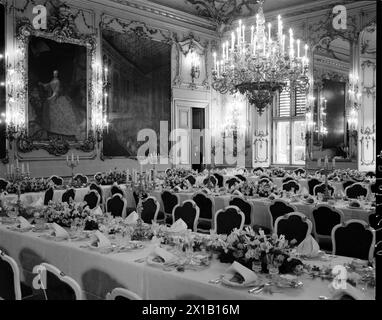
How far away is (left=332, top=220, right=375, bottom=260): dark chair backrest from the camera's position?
4020 millimetres

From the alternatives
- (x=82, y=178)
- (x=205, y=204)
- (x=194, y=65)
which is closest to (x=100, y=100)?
(x=82, y=178)

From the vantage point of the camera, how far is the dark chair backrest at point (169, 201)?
7109 millimetres

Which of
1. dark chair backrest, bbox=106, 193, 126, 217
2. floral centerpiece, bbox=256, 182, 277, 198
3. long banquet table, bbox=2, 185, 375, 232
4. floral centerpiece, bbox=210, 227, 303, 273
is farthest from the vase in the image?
floral centerpiece, bbox=256, 182, 277, 198

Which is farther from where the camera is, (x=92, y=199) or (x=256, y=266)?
(x=92, y=199)

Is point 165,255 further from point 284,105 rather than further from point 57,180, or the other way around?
point 284,105

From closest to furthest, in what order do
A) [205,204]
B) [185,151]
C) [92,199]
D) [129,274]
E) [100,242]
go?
[129,274] → [100,242] → [205,204] → [92,199] → [185,151]

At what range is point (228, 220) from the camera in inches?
198

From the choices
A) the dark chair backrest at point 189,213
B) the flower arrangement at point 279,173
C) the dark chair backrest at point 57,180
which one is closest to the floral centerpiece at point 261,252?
the dark chair backrest at point 189,213

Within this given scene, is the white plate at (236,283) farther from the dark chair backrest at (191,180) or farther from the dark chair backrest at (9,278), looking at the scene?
the dark chair backrest at (191,180)

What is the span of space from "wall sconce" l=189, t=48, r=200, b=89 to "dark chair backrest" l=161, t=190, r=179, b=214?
7.12 m

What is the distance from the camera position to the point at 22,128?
9.57 m

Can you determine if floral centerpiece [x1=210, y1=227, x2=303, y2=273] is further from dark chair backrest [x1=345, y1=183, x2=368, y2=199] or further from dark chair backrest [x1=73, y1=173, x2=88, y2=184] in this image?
dark chair backrest [x1=73, y1=173, x2=88, y2=184]

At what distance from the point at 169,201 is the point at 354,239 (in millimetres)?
3619
